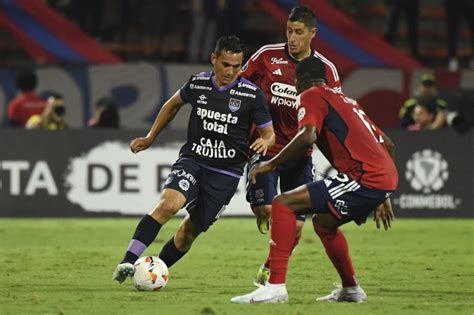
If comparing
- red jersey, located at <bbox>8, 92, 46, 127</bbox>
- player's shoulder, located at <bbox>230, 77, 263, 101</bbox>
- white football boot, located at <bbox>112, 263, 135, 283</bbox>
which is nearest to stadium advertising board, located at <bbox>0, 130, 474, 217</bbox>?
red jersey, located at <bbox>8, 92, 46, 127</bbox>

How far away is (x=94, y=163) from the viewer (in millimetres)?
17406

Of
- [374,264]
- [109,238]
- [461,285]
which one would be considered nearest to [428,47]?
[109,238]

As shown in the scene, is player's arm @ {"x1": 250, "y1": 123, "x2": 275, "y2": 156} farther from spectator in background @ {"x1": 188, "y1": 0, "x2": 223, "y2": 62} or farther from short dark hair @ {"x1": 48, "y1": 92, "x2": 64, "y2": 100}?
spectator in background @ {"x1": 188, "y1": 0, "x2": 223, "y2": 62}

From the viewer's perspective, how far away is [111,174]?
17375 mm

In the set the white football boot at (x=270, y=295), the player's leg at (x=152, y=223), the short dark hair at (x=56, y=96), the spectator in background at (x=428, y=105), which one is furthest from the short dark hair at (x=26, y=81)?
the white football boot at (x=270, y=295)

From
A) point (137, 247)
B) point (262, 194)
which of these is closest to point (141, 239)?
point (137, 247)

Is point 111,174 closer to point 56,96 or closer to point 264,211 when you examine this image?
point 56,96

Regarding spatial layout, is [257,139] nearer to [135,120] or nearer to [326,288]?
[326,288]

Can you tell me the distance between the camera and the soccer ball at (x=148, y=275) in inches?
382

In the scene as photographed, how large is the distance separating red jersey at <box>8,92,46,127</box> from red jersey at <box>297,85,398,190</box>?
10577mm

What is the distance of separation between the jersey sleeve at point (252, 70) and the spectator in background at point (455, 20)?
35.3 ft

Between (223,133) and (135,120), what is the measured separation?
949cm

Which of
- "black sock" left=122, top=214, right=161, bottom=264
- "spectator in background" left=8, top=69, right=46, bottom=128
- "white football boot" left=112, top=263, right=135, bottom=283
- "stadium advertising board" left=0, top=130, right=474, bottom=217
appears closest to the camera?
"white football boot" left=112, top=263, right=135, bottom=283

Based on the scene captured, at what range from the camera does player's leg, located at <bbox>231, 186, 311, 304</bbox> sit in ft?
29.1
